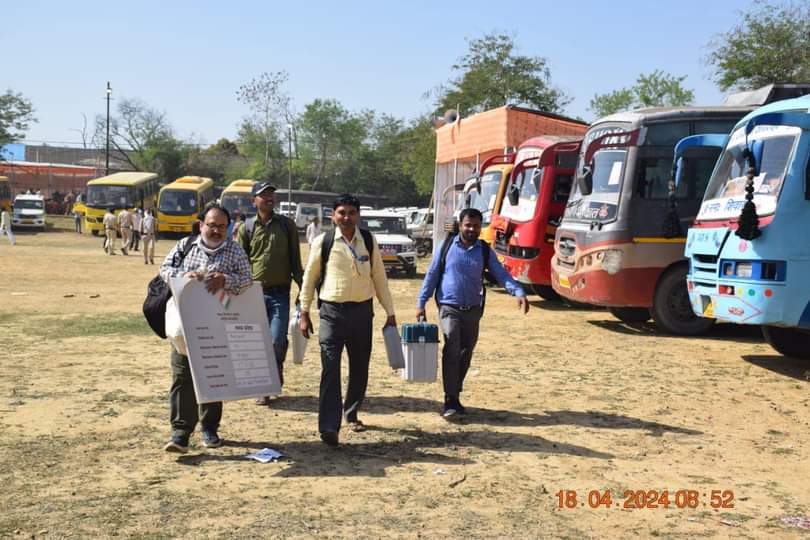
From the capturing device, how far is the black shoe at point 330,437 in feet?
22.6

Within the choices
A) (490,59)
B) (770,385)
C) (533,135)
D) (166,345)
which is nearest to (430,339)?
(770,385)

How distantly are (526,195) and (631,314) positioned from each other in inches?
152

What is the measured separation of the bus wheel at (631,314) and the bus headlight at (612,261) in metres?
1.75

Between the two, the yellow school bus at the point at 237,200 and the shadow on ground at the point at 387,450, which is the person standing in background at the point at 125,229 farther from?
the shadow on ground at the point at 387,450

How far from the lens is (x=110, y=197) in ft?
160

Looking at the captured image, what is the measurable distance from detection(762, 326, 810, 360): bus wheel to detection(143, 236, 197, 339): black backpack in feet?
24.8

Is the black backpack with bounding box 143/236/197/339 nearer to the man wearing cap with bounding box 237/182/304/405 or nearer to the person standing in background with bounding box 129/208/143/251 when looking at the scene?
the man wearing cap with bounding box 237/182/304/405

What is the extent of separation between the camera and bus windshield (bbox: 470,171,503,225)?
21.1 m

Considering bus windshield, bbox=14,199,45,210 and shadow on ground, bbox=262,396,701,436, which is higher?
bus windshield, bbox=14,199,45,210

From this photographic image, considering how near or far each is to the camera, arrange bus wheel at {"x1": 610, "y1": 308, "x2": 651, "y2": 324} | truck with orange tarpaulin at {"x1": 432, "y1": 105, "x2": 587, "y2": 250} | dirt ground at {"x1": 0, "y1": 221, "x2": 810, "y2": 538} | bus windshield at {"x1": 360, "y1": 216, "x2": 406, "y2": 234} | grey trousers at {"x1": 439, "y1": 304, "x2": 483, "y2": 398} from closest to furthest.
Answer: dirt ground at {"x1": 0, "y1": 221, "x2": 810, "y2": 538}
grey trousers at {"x1": 439, "y1": 304, "x2": 483, "y2": 398}
bus wheel at {"x1": 610, "y1": 308, "x2": 651, "y2": 324}
truck with orange tarpaulin at {"x1": 432, "y1": 105, "x2": 587, "y2": 250}
bus windshield at {"x1": 360, "y1": 216, "x2": 406, "y2": 234}

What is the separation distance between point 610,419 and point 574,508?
8.41 feet

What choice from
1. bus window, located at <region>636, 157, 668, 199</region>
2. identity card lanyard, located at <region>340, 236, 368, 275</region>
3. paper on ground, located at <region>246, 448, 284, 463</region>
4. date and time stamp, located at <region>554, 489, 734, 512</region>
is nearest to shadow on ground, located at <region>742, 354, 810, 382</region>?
bus window, located at <region>636, 157, 668, 199</region>

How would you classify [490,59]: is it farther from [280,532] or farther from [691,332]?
[280,532]

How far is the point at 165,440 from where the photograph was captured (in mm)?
7109
